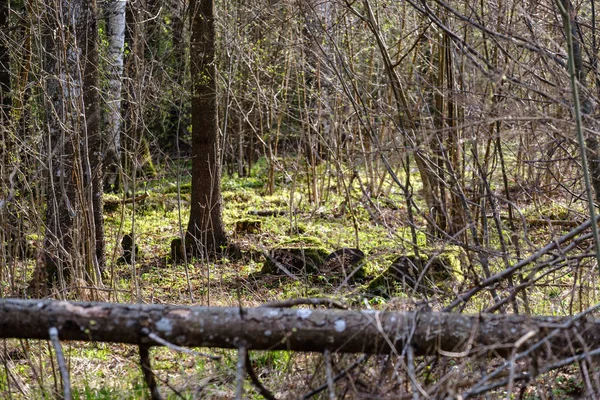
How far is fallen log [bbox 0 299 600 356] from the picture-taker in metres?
3.45

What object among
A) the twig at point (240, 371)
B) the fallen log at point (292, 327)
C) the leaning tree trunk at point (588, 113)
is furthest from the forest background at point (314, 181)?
the twig at point (240, 371)

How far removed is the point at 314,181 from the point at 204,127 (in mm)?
3273

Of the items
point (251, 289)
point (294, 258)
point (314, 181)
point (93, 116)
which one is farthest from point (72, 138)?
point (314, 181)

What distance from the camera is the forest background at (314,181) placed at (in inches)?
171

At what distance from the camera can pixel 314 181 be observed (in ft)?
42.1

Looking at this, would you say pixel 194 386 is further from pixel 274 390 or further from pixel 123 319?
pixel 123 319

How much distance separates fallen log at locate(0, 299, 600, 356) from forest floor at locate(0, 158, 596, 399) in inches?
9.8

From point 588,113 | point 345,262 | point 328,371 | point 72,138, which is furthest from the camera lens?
point 345,262

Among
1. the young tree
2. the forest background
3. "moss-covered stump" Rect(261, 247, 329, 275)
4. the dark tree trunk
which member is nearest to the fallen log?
the forest background

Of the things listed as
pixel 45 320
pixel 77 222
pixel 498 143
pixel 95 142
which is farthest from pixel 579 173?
pixel 95 142

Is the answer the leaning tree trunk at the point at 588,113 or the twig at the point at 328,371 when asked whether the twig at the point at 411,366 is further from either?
the leaning tree trunk at the point at 588,113

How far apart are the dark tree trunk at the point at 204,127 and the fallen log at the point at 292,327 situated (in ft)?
19.3

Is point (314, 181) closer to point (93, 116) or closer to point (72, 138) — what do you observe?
point (93, 116)

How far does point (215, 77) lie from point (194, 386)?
6055mm
